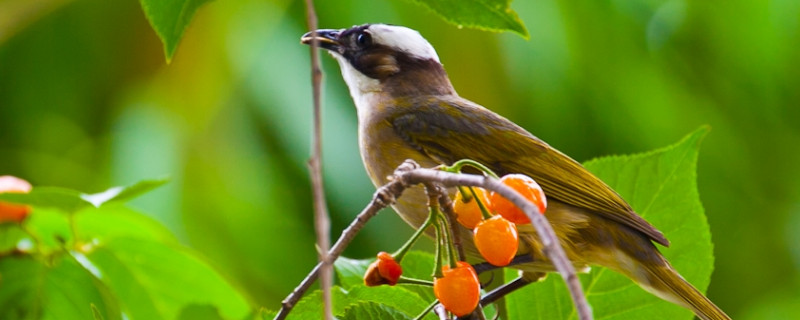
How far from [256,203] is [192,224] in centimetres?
29

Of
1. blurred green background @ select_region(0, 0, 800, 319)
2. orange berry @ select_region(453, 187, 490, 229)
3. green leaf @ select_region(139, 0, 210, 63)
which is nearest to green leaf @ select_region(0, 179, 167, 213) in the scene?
green leaf @ select_region(139, 0, 210, 63)

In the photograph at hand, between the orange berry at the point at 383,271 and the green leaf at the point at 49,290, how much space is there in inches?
19.4

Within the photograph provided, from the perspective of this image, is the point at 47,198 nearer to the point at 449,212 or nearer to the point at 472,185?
the point at 449,212

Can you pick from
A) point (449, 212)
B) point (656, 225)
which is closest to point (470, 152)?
point (656, 225)

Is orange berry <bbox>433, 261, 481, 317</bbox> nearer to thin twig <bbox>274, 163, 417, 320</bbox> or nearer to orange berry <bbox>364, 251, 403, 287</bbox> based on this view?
orange berry <bbox>364, 251, 403, 287</bbox>

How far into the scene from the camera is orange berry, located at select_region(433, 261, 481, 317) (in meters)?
1.17

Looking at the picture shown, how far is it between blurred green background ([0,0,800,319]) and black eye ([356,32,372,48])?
1053 mm

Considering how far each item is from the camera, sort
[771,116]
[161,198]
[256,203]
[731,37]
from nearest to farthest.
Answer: [161,198], [256,203], [731,37], [771,116]

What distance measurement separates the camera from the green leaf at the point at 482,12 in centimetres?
115

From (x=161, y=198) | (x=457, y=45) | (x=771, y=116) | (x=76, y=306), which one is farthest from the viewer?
(x=771, y=116)

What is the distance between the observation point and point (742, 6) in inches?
184

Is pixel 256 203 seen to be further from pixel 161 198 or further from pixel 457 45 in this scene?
pixel 457 45

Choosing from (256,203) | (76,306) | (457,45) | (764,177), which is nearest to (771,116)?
(764,177)

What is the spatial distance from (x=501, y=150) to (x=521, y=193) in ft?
3.93
